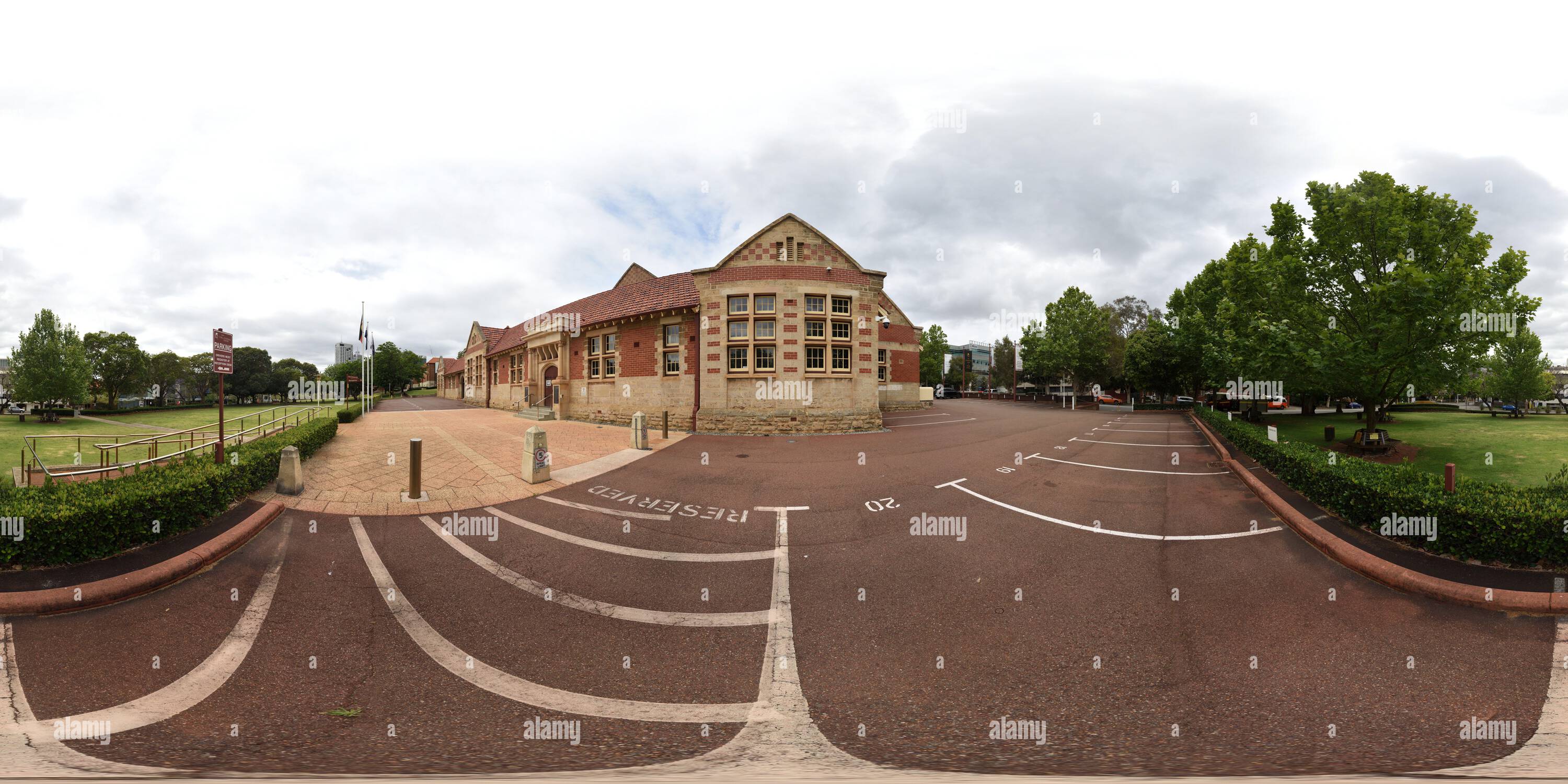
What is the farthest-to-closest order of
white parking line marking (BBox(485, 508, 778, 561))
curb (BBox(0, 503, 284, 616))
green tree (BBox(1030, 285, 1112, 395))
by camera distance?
green tree (BBox(1030, 285, 1112, 395)) → white parking line marking (BBox(485, 508, 778, 561)) → curb (BBox(0, 503, 284, 616))

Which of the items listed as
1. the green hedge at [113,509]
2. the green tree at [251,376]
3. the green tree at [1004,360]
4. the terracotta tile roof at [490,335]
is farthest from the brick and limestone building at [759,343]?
the green tree at [251,376]

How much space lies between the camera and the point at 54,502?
6.05 meters

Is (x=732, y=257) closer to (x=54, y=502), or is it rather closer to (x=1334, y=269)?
(x=54, y=502)

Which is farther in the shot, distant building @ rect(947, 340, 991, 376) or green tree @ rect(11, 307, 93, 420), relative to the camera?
distant building @ rect(947, 340, 991, 376)

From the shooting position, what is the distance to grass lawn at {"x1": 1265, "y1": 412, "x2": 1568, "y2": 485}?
12.2m

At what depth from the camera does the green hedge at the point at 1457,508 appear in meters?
5.71

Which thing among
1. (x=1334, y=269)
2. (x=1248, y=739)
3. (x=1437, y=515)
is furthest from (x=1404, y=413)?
(x=1248, y=739)

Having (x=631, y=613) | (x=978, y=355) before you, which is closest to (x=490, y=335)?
(x=631, y=613)

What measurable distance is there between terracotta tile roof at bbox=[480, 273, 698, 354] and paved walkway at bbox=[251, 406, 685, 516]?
19.8ft

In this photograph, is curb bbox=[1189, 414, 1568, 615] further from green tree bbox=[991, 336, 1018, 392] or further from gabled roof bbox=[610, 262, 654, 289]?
green tree bbox=[991, 336, 1018, 392]

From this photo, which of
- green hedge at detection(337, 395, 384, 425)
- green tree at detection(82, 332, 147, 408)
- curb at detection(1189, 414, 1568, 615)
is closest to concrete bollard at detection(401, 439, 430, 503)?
curb at detection(1189, 414, 1568, 615)

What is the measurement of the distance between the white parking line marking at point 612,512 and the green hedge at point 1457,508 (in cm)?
1038

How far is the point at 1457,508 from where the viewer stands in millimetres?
6113

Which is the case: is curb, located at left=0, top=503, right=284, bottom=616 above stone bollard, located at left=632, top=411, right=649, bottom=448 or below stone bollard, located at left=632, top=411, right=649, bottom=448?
below
